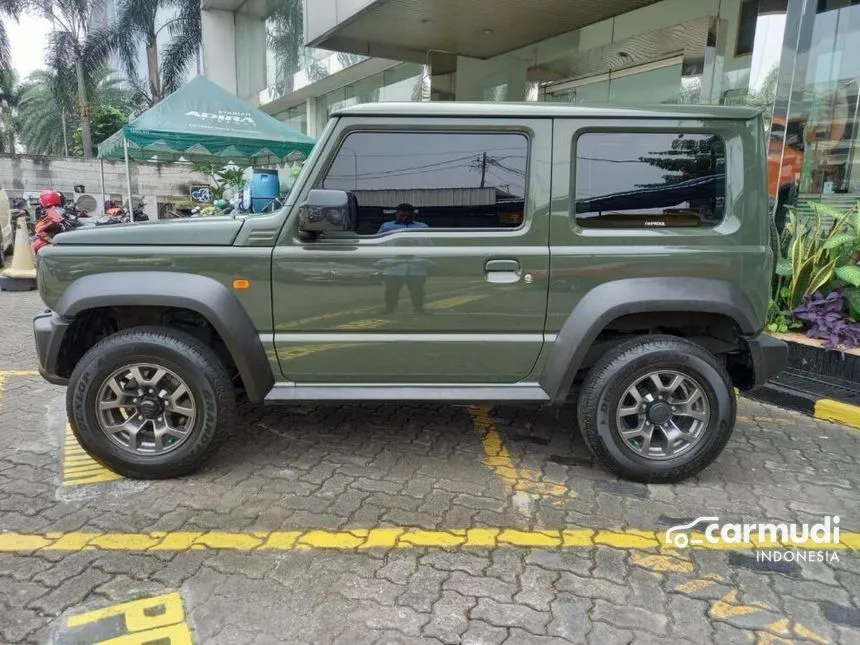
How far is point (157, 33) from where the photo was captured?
28.0 m

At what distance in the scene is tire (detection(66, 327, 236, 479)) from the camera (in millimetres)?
3102

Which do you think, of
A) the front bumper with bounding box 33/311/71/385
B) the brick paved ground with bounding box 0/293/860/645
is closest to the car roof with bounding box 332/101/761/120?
the front bumper with bounding box 33/311/71/385

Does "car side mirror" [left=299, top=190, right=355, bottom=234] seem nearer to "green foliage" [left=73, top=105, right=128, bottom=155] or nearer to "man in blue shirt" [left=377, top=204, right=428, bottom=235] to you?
"man in blue shirt" [left=377, top=204, right=428, bottom=235]

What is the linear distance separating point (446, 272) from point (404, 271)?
218 millimetres

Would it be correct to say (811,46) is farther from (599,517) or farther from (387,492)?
(387,492)

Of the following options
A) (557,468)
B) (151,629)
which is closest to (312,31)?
(557,468)

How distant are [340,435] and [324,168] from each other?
174 cm

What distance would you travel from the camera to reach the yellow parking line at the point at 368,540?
2697 mm

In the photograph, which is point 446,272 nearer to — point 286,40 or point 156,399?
point 156,399

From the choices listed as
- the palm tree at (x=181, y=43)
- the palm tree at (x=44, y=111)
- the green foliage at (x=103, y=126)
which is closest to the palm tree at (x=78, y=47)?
the palm tree at (x=181, y=43)

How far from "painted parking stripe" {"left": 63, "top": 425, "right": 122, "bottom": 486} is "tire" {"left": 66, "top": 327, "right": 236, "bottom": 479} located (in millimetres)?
159

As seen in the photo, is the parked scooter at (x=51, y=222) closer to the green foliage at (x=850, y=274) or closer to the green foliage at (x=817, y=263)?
the green foliage at (x=817, y=263)

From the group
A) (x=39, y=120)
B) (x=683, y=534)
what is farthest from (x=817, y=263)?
(x=39, y=120)

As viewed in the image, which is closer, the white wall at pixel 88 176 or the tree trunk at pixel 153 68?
the white wall at pixel 88 176
